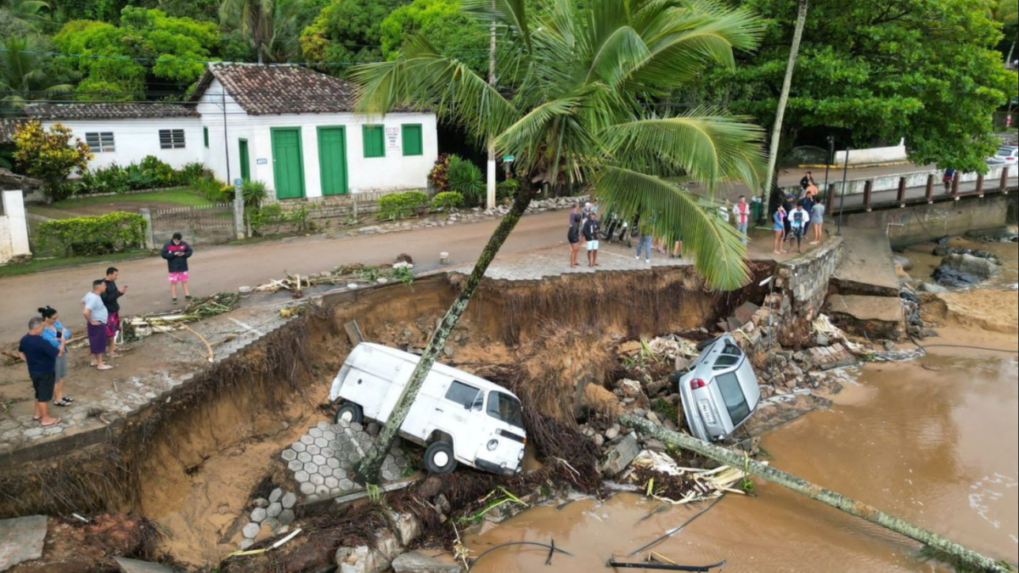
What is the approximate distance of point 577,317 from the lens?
1722 centimetres

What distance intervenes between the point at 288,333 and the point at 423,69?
22.1 ft

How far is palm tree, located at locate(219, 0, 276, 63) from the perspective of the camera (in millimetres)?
34125

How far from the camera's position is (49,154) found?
25.3 metres

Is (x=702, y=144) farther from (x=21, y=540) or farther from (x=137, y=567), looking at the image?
(x=21, y=540)

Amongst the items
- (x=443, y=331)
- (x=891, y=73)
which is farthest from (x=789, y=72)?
(x=443, y=331)

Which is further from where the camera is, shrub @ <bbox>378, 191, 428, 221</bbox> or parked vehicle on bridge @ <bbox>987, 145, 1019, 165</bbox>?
parked vehicle on bridge @ <bbox>987, 145, 1019, 165</bbox>

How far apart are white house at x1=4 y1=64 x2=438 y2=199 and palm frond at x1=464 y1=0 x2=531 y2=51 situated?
1431 centimetres

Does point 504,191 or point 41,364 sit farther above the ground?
point 504,191

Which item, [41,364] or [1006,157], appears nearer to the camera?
[41,364]

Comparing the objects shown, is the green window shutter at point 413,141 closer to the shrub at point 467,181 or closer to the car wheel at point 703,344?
the shrub at point 467,181

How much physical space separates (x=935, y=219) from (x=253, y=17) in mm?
31602

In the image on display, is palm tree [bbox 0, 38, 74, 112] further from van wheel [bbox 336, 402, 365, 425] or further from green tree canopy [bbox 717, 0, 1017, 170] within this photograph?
green tree canopy [bbox 717, 0, 1017, 170]

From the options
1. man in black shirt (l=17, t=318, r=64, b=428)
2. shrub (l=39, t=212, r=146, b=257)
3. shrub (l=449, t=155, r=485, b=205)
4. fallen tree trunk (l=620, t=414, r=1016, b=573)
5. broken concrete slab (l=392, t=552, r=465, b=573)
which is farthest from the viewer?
shrub (l=449, t=155, r=485, b=205)

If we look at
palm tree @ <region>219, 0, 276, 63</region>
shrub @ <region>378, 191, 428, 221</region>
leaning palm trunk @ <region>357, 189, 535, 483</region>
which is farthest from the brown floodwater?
palm tree @ <region>219, 0, 276, 63</region>
